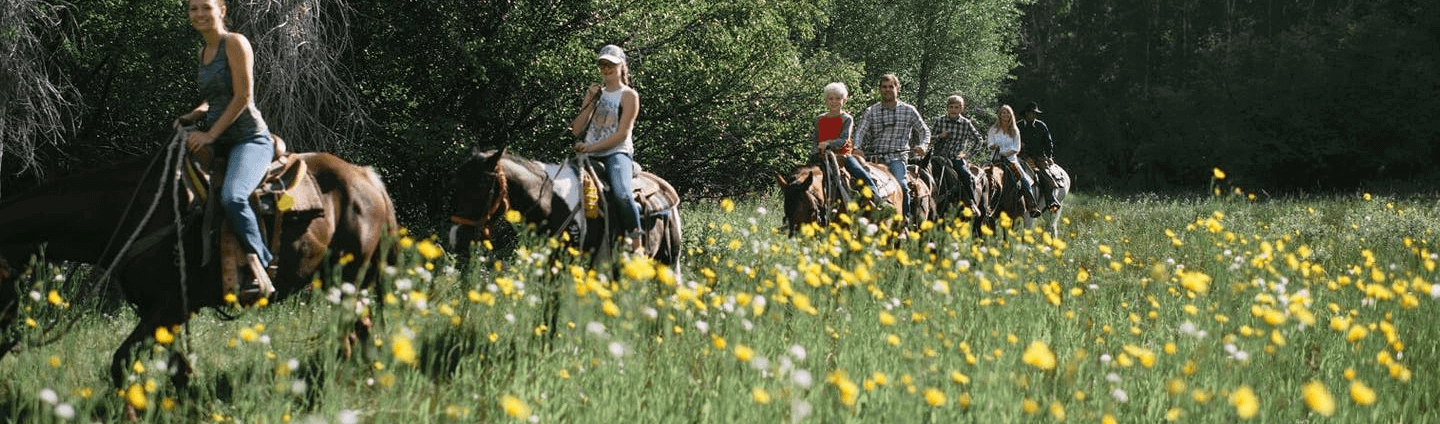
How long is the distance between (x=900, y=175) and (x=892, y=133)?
1.48 feet

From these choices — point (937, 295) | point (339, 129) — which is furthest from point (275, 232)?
point (339, 129)

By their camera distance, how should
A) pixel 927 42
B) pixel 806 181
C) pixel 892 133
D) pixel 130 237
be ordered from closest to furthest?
1. pixel 130 237
2. pixel 806 181
3. pixel 892 133
4. pixel 927 42

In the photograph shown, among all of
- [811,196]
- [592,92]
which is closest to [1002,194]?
[811,196]

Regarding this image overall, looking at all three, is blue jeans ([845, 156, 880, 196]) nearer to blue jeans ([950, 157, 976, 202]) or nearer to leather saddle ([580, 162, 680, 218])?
leather saddle ([580, 162, 680, 218])

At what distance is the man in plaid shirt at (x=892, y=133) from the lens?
11133mm

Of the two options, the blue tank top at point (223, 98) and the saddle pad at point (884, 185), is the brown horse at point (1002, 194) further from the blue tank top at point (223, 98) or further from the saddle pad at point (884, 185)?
the blue tank top at point (223, 98)

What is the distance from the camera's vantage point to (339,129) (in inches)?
421

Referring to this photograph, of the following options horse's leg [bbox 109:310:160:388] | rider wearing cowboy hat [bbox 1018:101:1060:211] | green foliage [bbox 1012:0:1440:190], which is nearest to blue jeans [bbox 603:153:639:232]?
horse's leg [bbox 109:310:160:388]

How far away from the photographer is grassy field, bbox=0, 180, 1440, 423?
13.0 feet

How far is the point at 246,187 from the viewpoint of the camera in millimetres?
5223

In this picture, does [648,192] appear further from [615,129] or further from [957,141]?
[957,141]

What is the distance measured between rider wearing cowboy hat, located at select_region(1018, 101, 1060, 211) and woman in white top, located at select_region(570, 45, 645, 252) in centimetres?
882

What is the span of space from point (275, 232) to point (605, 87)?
246 centimetres

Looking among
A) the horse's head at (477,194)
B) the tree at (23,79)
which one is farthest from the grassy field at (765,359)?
the tree at (23,79)
